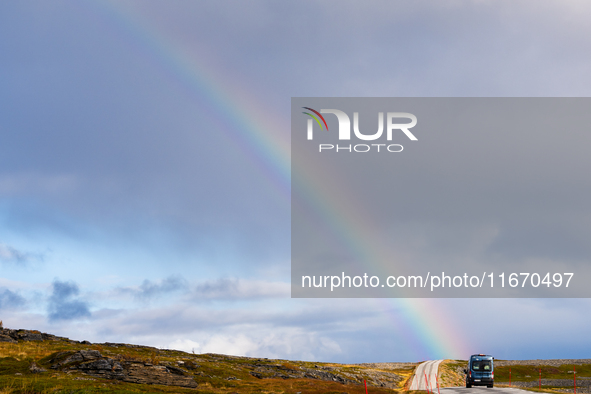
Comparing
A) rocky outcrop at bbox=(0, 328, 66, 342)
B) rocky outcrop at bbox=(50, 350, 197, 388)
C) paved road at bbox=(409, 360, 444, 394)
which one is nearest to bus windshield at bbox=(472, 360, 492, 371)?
paved road at bbox=(409, 360, 444, 394)

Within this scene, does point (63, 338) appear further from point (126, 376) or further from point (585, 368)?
point (585, 368)

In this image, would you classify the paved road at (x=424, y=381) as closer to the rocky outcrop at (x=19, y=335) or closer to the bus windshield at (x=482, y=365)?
the bus windshield at (x=482, y=365)

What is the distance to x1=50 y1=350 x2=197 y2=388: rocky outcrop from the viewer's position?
63.4 metres

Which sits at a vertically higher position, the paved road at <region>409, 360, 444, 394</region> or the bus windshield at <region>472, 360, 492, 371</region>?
the bus windshield at <region>472, 360, 492, 371</region>

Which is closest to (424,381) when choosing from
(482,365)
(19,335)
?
(482,365)

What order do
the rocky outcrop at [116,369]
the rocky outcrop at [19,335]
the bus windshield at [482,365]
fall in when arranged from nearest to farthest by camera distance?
the rocky outcrop at [116,369] → the bus windshield at [482,365] → the rocky outcrop at [19,335]

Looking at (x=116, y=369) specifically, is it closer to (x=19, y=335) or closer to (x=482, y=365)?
(x=482, y=365)

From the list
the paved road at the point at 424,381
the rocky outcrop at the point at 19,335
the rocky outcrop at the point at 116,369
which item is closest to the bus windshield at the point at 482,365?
the paved road at the point at 424,381

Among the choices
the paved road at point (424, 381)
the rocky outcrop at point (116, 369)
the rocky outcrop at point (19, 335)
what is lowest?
the paved road at point (424, 381)

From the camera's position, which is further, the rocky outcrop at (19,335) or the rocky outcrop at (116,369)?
the rocky outcrop at (19,335)

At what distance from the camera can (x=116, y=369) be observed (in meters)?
65.6

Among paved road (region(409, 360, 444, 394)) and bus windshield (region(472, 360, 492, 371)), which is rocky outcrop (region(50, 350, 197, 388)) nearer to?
paved road (region(409, 360, 444, 394))

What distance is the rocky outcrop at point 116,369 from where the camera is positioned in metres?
63.4

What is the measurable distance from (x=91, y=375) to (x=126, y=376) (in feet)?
15.8
